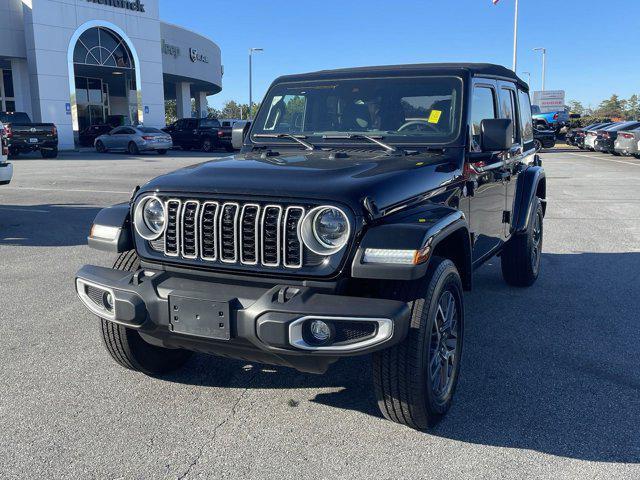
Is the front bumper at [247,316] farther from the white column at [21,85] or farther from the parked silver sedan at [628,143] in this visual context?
the white column at [21,85]

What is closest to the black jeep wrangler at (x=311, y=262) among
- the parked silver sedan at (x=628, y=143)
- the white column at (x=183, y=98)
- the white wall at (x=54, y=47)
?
the parked silver sedan at (x=628, y=143)

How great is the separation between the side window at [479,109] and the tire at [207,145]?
27.1 metres

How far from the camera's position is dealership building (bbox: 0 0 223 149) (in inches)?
1299

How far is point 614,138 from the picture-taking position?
1094 inches

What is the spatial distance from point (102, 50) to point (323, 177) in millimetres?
36676

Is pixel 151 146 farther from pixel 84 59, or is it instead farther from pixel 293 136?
pixel 293 136

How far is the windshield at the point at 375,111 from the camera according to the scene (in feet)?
14.2

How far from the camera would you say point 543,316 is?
17.4 ft

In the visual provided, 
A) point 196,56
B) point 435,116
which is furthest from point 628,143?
point 196,56

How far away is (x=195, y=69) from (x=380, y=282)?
45420 millimetres

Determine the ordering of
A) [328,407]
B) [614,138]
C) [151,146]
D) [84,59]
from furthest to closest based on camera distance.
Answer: [84,59], [151,146], [614,138], [328,407]

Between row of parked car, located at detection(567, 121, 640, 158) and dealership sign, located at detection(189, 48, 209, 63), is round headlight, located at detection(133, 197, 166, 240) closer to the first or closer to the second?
row of parked car, located at detection(567, 121, 640, 158)

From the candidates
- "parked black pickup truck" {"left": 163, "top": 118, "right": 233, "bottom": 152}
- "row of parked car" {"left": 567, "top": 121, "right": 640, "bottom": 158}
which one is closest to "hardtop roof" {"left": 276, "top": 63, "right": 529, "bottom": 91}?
"row of parked car" {"left": 567, "top": 121, "right": 640, "bottom": 158}

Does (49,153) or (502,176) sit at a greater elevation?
(502,176)
